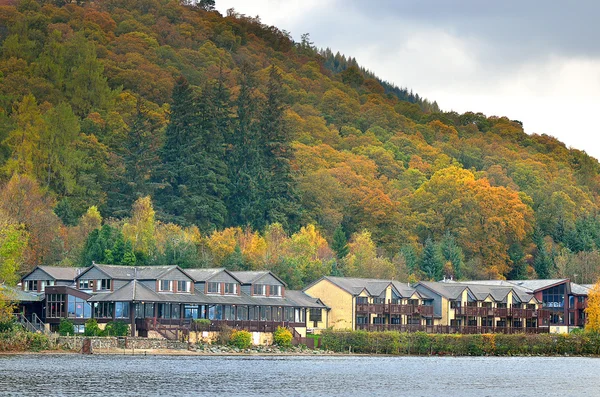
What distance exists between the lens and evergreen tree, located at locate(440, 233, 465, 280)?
512ft

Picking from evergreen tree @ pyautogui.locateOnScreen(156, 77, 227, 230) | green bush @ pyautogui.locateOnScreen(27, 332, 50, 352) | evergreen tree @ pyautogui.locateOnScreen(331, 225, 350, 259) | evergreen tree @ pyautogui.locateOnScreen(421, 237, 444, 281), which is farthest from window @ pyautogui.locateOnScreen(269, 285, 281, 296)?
evergreen tree @ pyautogui.locateOnScreen(421, 237, 444, 281)

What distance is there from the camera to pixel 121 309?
100 m

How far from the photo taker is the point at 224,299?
108125 millimetres

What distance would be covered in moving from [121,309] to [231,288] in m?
14.0

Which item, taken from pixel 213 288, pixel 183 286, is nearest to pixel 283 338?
pixel 213 288

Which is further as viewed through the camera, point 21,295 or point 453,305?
point 453,305

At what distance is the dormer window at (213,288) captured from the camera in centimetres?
10862

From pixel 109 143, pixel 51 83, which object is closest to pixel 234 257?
pixel 109 143

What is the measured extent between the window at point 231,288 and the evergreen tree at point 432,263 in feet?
153

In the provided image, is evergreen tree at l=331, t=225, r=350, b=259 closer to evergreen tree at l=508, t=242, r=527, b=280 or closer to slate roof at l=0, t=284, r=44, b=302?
evergreen tree at l=508, t=242, r=527, b=280

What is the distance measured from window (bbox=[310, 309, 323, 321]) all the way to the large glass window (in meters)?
25.9

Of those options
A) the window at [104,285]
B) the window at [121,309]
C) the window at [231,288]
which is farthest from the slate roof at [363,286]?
the window at [121,309]

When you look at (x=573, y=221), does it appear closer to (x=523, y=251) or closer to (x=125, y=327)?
(x=523, y=251)

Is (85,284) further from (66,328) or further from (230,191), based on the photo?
(230,191)
